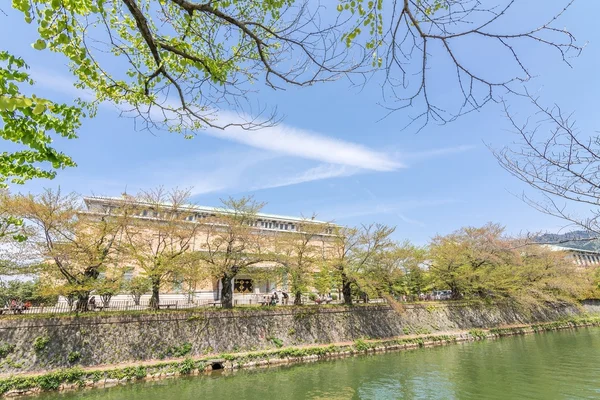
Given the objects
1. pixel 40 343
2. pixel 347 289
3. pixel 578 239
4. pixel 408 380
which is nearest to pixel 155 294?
pixel 40 343

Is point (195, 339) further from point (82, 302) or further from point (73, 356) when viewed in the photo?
point (82, 302)

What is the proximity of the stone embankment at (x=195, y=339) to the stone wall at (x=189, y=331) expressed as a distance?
4cm

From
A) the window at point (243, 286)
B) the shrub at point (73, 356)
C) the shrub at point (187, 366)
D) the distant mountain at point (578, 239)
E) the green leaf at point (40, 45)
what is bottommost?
the shrub at point (187, 366)

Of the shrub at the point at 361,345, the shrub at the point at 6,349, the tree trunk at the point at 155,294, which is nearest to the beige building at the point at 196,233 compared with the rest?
the tree trunk at the point at 155,294

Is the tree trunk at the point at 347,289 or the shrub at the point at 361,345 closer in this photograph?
the shrub at the point at 361,345

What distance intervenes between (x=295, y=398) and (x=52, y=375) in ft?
32.5

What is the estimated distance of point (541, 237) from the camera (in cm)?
412

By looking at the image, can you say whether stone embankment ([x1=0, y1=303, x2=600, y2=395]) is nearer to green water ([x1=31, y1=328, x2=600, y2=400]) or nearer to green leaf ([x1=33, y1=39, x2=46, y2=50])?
green water ([x1=31, y1=328, x2=600, y2=400])

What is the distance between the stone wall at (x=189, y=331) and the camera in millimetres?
13688

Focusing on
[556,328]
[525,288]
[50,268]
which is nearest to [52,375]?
[50,268]

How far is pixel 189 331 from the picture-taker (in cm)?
1686

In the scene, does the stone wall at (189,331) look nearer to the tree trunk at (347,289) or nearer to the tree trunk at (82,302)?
the tree trunk at (347,289)

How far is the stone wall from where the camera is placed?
13.7 m

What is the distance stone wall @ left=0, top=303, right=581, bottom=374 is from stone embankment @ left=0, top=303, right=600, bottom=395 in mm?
38
